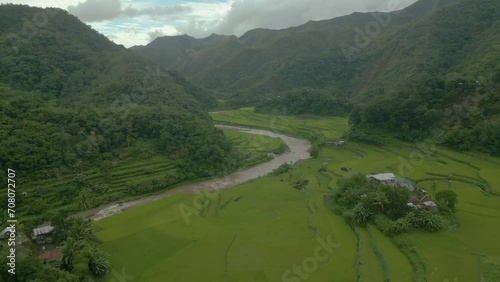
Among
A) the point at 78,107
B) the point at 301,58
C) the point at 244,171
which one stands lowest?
the point at 244,171

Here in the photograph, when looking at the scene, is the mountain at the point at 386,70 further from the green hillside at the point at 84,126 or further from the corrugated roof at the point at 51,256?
the corrugated roof at the point at 51,256

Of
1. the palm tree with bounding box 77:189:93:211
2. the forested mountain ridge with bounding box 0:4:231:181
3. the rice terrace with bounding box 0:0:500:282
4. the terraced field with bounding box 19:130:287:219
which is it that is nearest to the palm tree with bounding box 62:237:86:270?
the rice terrace with bounding box 0:0:500:282

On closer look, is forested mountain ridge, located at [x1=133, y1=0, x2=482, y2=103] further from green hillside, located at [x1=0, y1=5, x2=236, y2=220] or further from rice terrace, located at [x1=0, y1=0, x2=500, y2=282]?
green hillside, located at [x1=0, y1=5, x2=236, y2=220]

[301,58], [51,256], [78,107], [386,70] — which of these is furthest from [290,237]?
[301,58]

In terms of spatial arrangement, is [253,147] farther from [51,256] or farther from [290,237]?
[51,256]

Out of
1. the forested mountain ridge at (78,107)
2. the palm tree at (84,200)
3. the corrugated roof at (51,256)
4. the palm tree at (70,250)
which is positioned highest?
the forested mountain ridge at (78,107)

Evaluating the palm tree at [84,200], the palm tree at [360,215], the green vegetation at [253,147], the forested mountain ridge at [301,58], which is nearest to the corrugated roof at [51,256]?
the palm tree at [84,200]
